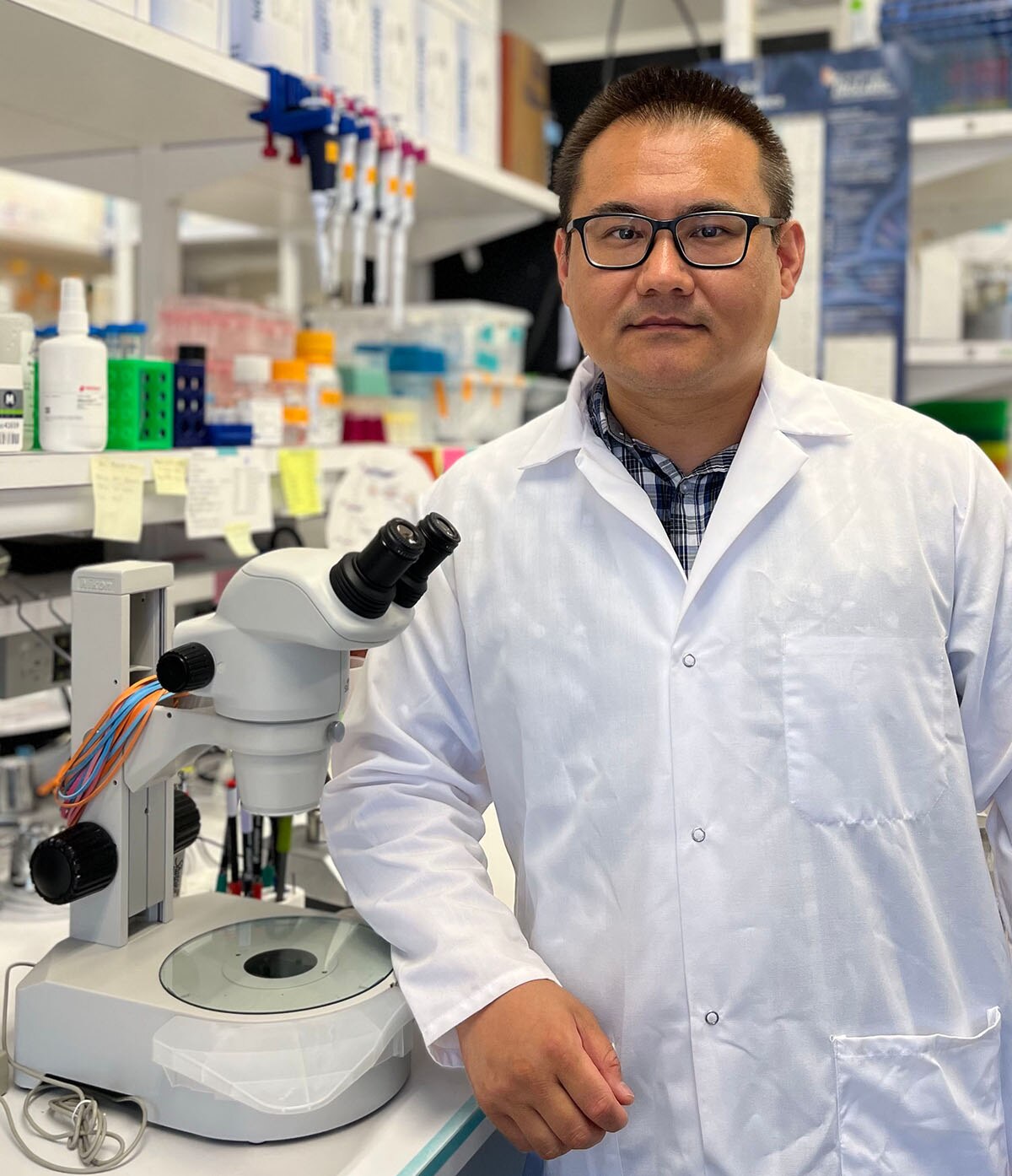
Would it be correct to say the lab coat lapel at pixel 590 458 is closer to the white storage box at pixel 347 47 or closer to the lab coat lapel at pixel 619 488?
the lab coat lapel at pixel 619 488

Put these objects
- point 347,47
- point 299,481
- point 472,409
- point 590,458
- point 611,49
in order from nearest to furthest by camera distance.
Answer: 1. point 590,458
2. point 299,481
3. point 347,47
4. point 472,409
5. point 611,49

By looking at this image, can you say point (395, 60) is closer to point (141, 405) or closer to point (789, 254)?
point (141, 405)

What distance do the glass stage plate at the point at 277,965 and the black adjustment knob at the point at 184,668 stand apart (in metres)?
0.25

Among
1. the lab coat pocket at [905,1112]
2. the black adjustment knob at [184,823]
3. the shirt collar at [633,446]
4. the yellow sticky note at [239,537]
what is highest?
the shirt collar at [633,446]

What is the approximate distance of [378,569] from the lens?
884 mm

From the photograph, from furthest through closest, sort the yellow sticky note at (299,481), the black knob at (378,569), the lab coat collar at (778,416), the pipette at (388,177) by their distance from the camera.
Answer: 1. the pipette at (388,177)
2. the yellow sticky note at (299,481)
3. the lab coat collar at (778,416)
4. the black knob at (378,569)

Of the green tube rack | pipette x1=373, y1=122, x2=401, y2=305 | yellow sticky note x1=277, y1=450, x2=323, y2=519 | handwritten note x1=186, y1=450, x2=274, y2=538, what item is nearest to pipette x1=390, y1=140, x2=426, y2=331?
pipette x1=373, y1=122, x2=401, y2=305

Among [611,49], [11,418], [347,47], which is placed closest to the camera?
[11,418]

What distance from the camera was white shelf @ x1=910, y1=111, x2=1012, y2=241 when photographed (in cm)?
246

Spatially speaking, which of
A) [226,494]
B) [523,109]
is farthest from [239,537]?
[523,109]

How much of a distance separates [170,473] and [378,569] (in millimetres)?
702

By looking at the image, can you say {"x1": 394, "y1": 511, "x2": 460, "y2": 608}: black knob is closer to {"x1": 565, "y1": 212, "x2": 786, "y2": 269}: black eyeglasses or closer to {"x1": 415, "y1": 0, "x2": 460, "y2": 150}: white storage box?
{"x1": 565, "y1": 212, "x2": 786, "y2": 269}: black eyeglasses

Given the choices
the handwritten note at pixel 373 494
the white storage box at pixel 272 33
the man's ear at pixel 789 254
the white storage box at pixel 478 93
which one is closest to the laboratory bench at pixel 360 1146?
the man's ear at pixel 789 254

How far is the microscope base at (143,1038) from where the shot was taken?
919 millimetres
